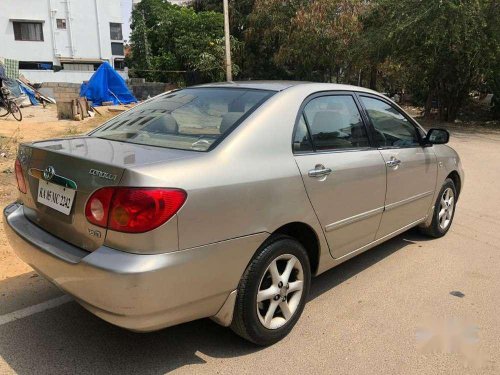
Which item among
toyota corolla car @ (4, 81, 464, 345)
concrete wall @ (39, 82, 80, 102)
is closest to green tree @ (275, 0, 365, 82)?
concrete wall @ (39, 82, 80, 102)

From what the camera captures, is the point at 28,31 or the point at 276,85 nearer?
the point at 276,85

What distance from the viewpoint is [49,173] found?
280 cm

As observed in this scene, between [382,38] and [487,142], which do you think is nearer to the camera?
[487,142]

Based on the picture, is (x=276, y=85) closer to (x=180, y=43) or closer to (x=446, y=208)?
(x=446, y=208)

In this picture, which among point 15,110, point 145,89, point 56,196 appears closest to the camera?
point 56,196

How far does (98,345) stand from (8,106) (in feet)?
50.8

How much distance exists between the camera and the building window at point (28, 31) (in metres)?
37.5

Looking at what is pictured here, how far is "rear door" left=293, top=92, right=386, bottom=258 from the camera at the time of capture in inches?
125

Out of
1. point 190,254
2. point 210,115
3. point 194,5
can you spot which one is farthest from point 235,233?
point 194,5

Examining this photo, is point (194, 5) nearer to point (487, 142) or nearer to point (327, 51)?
point (327, 51)

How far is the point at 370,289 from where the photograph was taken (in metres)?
3.87

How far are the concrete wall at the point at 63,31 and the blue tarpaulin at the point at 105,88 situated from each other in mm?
18591

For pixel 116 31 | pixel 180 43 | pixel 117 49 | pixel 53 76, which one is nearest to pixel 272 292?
pixel 180 43

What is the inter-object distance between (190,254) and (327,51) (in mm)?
22036
